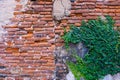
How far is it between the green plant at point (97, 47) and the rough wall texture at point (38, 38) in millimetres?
130

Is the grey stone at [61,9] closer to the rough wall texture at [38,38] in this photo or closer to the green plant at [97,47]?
the rough wall texture at [38,38]

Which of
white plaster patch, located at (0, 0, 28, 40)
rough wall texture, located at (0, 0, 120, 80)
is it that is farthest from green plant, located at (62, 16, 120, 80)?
white plaster patch, located at (0, 0, 28, 40)

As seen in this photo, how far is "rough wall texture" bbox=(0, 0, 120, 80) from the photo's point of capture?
395 centimetres

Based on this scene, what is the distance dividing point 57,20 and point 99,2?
73cm

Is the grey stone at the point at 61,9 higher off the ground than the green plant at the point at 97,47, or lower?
higher

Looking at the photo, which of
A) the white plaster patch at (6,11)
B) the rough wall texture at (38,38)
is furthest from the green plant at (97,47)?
the white plaster patch at (6,11)

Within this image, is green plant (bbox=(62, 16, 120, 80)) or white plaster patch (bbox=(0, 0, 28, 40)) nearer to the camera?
green plant (bbox=(62, 16, 120, 80))

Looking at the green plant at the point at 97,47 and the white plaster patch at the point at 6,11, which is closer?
the green plant at the point at 97,47

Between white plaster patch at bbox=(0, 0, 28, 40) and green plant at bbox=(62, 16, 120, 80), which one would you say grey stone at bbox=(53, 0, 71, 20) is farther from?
white plaster patch at bbox=(0, 0, 28, 40)

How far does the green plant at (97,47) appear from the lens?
3.84 metres

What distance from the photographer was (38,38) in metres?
3.99

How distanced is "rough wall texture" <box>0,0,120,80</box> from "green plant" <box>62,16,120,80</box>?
0.43ft

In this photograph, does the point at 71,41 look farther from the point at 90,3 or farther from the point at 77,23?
the point at 90,3

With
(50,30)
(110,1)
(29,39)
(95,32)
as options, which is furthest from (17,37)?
(110,1)
